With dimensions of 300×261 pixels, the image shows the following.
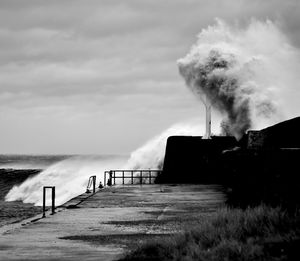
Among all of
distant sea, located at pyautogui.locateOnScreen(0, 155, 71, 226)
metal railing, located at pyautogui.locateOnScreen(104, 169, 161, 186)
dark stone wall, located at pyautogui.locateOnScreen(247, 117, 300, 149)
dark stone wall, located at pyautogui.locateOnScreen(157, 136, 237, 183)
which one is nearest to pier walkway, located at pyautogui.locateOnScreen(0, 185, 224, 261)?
dark stone wall, located at pyautogui.locateOnScreen(247, 117, 300, 149)

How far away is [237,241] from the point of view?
27.5 ft

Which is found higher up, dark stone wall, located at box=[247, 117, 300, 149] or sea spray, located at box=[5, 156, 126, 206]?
Result: dark stone wall, located at box=[247, 117, 300, 149]

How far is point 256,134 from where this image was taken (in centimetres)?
1255

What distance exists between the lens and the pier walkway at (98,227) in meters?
10.0

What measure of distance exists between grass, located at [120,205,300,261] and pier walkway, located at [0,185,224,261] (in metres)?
0.84

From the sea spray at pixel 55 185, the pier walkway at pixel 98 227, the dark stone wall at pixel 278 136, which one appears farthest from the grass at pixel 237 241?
the sea spray at pixel 55 185

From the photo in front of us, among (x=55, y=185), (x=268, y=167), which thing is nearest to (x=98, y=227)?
(x=268, y=167)

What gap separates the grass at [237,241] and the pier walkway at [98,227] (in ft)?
2.75

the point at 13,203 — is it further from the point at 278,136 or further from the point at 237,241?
the point at 237,241

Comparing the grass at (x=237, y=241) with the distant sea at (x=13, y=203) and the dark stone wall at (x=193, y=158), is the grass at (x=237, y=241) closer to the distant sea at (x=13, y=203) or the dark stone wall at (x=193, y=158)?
the distant sea at (x=13, y=203)

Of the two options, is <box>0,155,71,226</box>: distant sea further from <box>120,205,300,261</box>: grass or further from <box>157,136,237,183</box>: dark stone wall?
<box>120,205,300,261</box>: grass

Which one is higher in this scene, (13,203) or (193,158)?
(193,158)

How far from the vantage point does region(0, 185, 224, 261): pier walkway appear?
395 inches

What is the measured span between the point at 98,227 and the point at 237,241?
19.6ft
